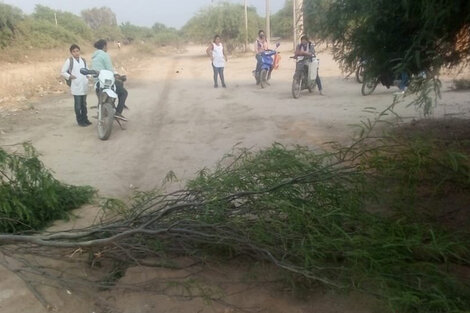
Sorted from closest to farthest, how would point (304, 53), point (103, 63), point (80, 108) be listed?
point (103, 63) → point (80, 108) → point (304, 53)

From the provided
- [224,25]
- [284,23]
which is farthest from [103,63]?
[284,23]

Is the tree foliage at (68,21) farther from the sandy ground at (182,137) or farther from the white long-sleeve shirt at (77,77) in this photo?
the white long-sleeve shirt at (77,77)

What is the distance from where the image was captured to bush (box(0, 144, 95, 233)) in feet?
13.4

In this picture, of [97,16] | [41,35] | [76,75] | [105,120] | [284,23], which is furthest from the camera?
[97,16]

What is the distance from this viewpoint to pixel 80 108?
9.38m

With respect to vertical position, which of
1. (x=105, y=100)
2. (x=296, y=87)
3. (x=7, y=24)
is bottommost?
(x=296, y=87)

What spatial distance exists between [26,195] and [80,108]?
533 cm

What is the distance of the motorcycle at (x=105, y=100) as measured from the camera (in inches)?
324

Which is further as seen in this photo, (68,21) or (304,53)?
(68,21)

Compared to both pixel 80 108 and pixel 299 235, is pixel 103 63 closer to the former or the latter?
pixel 80 108

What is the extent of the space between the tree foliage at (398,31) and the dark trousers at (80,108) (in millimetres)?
5032

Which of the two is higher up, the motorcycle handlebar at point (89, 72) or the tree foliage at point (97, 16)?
the tree foliage at point (97, 16)

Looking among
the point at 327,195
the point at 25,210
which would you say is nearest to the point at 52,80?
the point at 25,210

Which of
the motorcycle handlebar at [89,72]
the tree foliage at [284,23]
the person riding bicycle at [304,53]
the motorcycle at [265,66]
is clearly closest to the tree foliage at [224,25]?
→ the tree foliage at [284,23]
